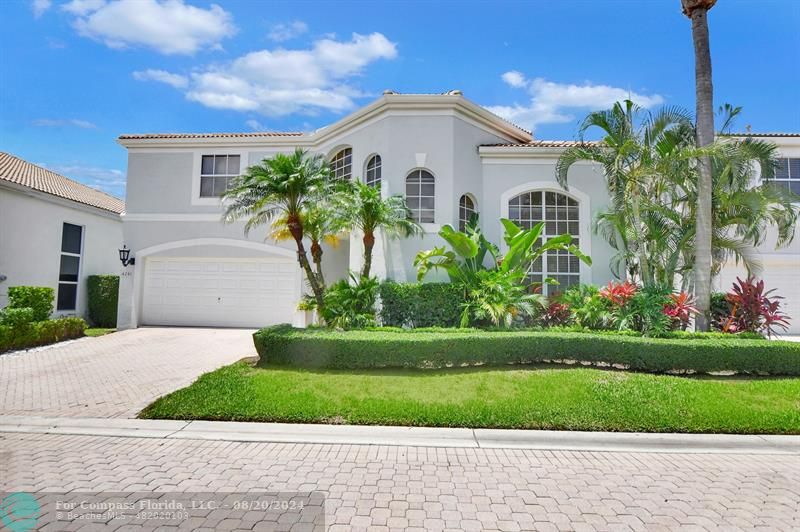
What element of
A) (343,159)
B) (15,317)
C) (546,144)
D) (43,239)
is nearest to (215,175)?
(343,159)

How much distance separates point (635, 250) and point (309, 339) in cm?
909

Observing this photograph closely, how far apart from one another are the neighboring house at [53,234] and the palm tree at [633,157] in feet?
58.7

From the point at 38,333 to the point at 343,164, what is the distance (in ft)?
34.3

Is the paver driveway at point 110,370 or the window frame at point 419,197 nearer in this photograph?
the paver driveway at point 110,370

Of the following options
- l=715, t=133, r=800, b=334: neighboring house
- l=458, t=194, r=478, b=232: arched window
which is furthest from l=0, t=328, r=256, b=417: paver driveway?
l=715, t=133, r=800, b=334: neighboring house

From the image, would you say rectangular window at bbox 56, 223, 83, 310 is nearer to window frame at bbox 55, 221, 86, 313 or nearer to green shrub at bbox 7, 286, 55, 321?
window frame at bbox 55, 221, 86, 313

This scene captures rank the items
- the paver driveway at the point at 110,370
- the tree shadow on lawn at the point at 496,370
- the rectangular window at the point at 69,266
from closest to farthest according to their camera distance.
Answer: the paver driveway at the point at 110,370, the tree shadow on lawn at the point at 496,370, the rectangular window at the point at 69,266

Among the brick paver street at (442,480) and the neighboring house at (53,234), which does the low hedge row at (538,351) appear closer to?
the brick paver street at (442,480)

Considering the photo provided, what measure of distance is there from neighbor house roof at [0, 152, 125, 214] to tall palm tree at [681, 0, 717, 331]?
20508 mm

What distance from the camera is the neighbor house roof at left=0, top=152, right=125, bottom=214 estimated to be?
15477 mm

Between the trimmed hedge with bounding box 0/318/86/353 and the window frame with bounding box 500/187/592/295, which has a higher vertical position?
the window frame with bounding box 500/187/592/295

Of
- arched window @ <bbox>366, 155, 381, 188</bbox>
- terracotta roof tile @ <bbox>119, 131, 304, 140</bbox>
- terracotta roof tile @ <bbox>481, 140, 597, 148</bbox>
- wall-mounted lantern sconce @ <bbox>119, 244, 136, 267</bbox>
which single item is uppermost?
terracotta roof tile @ <bbox>119, 131, 304, 140</bbox>

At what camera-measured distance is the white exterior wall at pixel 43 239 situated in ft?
46.7

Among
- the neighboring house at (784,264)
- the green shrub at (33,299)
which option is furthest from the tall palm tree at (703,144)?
the green shrub at (33,299)
